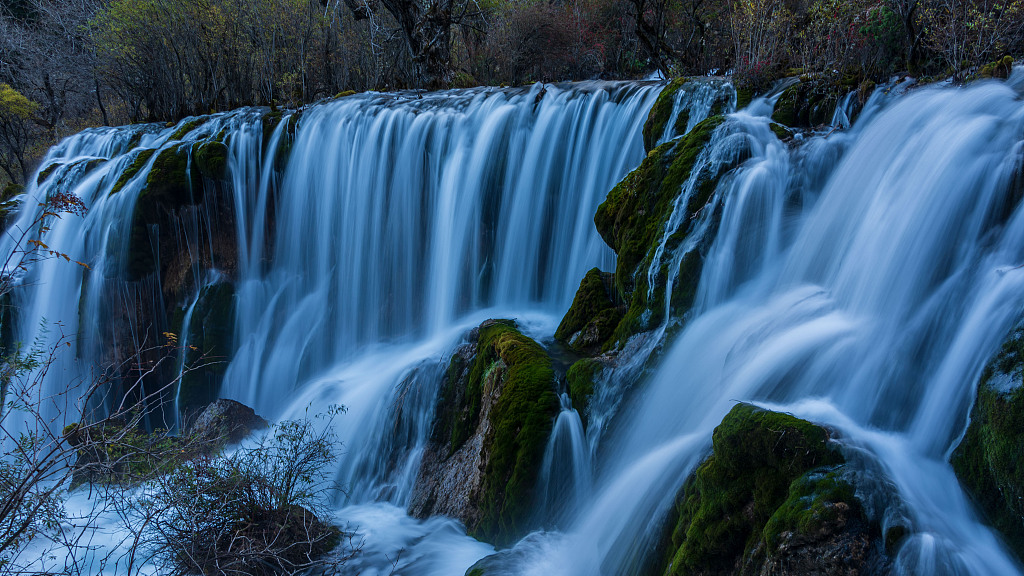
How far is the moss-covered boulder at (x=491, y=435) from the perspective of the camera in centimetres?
490

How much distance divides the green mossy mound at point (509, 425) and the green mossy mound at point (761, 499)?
1.67 m

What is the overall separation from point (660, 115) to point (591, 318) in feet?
10.2

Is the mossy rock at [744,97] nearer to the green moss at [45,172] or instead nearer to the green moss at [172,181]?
the green moss at [172,181]

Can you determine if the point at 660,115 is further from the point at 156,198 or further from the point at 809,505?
the point at 156,198

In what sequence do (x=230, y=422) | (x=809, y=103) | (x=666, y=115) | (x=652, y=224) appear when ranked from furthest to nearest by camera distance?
(x=230, y=422) < (x=666, y=115) < (x=809, y=103) < (x=652, y=224)

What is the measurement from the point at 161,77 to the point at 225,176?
27.1ft

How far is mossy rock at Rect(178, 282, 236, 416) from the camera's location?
34.2 ft

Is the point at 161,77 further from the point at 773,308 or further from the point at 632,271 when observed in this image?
the point at 773,308

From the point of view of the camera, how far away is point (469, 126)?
986 cm

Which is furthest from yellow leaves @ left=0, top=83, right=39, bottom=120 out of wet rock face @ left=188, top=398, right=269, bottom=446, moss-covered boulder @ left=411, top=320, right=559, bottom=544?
moss-covered boulder @ left=411, top=320, right=559, bottom=544

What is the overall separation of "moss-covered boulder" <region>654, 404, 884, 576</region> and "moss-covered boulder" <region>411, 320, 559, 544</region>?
164 cm

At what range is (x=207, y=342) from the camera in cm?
1050

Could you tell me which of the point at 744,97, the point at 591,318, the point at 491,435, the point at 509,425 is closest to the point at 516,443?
the point at 509,425

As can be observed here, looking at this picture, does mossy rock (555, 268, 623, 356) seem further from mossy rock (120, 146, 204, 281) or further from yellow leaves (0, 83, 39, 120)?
yellow leaves (0, 83, 39, 120)
